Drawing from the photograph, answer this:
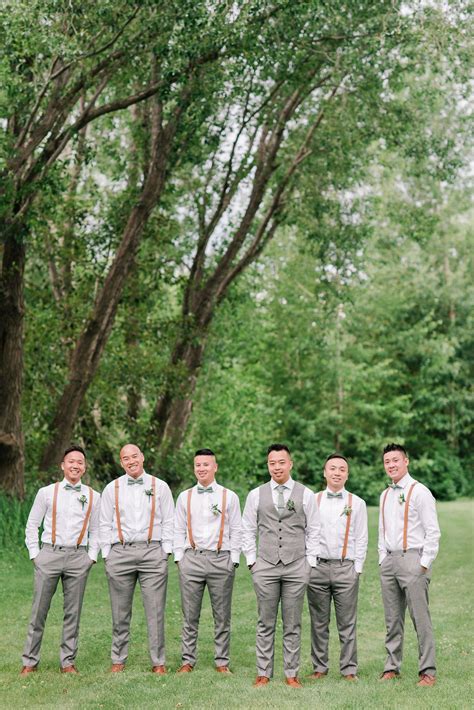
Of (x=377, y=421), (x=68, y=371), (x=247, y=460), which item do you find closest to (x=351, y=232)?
(x=68, y=371)

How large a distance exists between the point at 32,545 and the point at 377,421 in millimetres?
34728

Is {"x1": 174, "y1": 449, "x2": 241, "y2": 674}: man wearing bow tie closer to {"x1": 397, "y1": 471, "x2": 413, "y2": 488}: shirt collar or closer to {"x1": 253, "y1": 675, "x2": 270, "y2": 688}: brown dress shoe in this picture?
{"x1": 253, "y1": 675, "x2": 270, "y2": 688}: brown dress shoe

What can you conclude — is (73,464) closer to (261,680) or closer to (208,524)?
(208,524)

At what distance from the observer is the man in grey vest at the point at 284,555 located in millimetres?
7918

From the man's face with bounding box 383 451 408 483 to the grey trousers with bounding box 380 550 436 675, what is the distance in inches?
23.7

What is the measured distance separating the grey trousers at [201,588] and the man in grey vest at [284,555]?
323 mm

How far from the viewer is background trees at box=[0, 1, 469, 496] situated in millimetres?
14688

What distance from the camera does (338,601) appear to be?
8078 mm

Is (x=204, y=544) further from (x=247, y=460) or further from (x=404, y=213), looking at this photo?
(x=247, y=460)

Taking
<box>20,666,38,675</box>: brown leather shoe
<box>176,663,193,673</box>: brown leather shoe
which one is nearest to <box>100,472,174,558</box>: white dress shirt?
<box>176,663,193,673</box>: brown leather shoe

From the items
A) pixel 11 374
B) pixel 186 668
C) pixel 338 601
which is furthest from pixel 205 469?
pixel 11 374

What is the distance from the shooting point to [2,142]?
13477 millimetres

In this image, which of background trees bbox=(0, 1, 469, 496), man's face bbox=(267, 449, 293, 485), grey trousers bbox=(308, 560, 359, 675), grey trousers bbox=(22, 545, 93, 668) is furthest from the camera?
background trees bbox=(0, 1, 469, 496)

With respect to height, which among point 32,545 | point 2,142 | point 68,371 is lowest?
point 32,545
